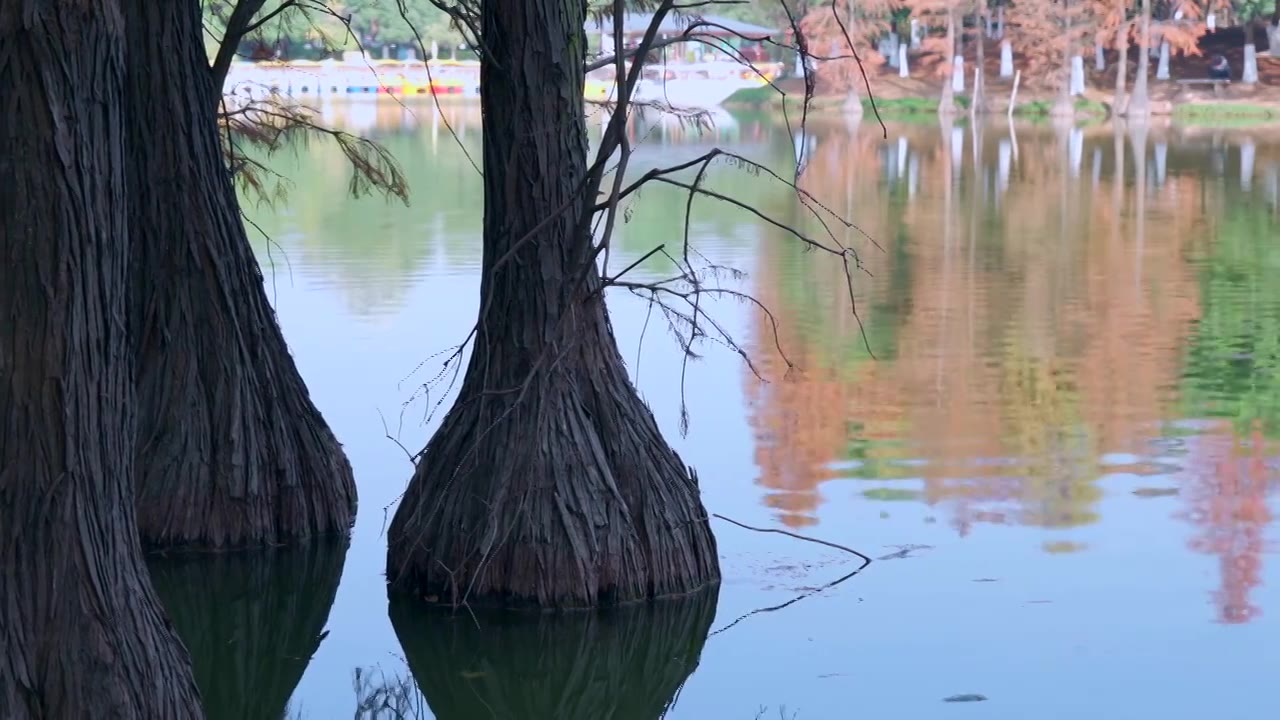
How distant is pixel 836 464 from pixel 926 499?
3.48 ft

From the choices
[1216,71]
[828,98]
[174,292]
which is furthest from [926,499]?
[828,98]

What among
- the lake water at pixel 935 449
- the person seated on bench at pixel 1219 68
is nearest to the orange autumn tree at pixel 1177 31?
the person seated on bench at pixel 1219 68

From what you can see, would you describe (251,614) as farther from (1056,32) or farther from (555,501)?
(1056,32)

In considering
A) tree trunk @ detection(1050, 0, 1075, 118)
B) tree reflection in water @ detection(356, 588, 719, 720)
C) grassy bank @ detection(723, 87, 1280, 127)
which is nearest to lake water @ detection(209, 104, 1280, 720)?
tree reflection in water @ detection(356, 588, 719, 720)

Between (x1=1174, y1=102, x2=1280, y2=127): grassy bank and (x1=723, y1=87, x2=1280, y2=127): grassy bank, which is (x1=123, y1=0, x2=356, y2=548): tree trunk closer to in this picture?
(x1=723, y1=87, x2=1280, y2=127): grassy bank

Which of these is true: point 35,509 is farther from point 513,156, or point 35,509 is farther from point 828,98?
point 828,98

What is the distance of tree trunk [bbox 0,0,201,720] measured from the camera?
516 centimetres

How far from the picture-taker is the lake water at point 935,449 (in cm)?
771

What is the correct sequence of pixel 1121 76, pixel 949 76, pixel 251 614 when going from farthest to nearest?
pixel 949 76, pixel 1121 76, pixel 251 614

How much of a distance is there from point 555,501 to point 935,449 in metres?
4.29

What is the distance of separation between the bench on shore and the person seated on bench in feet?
1.16

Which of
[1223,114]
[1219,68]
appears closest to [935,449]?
[1223,114]

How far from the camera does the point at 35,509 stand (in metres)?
5.29

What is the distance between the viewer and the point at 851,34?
6738cm
